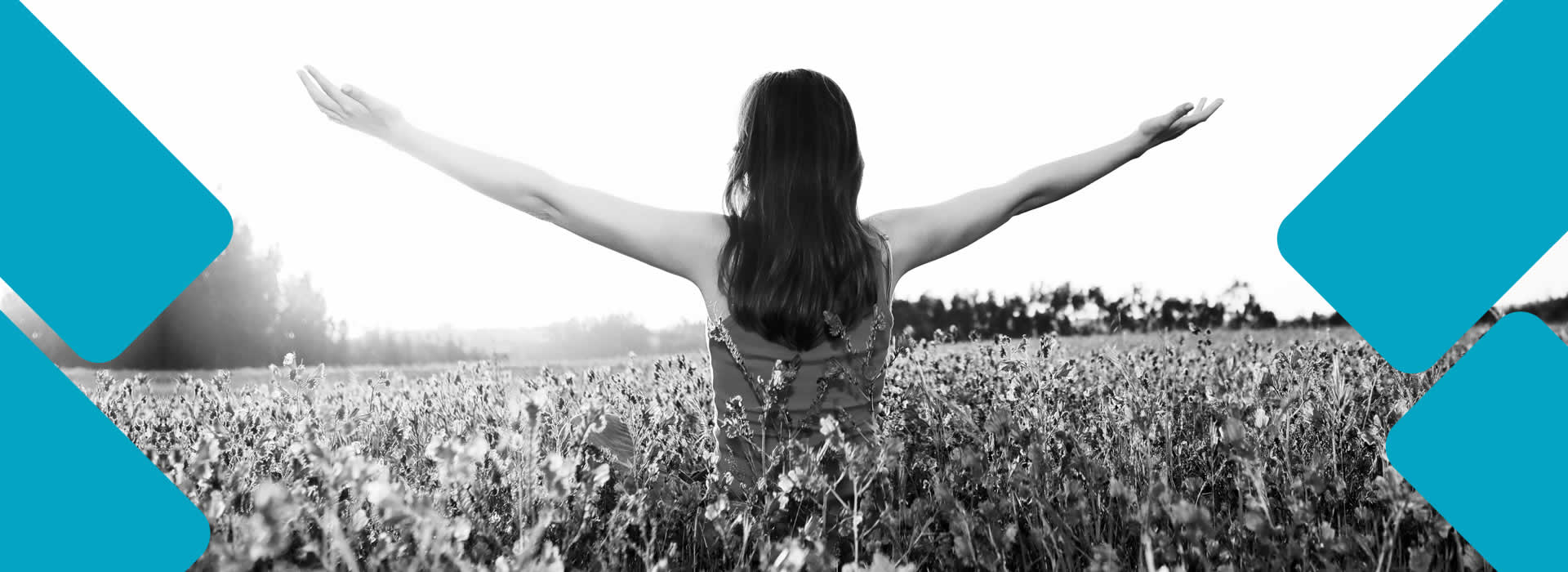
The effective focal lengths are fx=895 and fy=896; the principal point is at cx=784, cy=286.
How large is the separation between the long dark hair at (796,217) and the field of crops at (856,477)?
326mm

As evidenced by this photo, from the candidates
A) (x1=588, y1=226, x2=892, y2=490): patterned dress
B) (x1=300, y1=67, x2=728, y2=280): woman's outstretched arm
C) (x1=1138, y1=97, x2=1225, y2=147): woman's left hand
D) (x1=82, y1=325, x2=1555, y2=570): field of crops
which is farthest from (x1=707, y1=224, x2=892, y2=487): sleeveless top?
(x1=1138, y1=97, x2=1225, y2=147): woman's left hand

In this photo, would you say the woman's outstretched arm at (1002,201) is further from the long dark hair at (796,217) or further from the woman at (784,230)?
the long dark hair at (796,217)

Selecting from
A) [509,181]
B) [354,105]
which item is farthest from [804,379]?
[354,105]

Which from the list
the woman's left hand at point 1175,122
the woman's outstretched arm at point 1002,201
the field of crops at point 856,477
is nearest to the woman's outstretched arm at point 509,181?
the field of crops at point 856,477

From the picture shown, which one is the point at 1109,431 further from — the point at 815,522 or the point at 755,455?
the point at 815,522

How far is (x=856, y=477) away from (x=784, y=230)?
99 cm

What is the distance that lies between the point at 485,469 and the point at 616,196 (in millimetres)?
780

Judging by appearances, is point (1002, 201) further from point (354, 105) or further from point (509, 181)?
point (354, 105)

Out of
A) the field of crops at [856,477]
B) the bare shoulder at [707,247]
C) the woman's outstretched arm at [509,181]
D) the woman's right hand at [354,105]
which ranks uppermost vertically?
the woman's right hand at [354,105]

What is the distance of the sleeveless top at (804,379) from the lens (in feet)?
6.97

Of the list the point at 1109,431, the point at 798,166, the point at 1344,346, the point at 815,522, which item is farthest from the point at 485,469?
→ the point at 1344,346

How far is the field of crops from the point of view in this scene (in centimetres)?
142

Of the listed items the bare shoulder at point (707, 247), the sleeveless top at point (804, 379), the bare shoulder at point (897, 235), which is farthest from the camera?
the bare shoulder at point (897, 235)

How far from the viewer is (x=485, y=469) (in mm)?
2012
